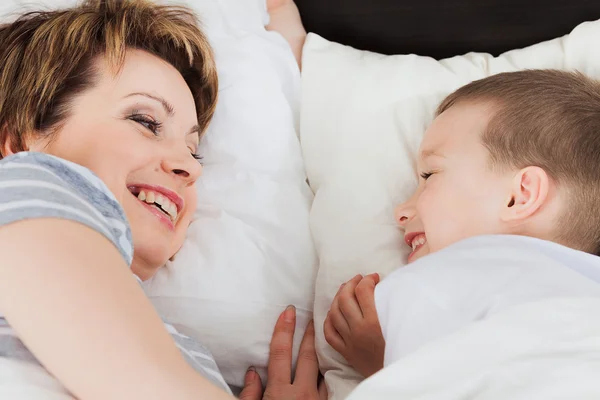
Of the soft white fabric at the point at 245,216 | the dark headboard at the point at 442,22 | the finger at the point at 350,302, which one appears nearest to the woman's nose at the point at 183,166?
the soft white fabric at the point at 245,216

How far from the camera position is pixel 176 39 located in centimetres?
131

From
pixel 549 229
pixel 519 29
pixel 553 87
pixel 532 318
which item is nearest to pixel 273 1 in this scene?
pixel 519 29

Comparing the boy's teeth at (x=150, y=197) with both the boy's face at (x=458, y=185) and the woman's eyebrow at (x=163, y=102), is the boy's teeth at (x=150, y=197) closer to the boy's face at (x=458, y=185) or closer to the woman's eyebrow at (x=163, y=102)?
the woman's eyebrow at (x=163, y=102)

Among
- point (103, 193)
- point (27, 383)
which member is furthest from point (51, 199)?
point (27, 383)

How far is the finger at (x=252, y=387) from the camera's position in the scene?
119 cm

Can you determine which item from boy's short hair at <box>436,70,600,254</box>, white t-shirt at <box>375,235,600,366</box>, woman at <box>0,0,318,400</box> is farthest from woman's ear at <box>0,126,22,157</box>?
boy's short hair at <box>436,70,600,254</box>

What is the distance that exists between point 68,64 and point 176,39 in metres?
0.24

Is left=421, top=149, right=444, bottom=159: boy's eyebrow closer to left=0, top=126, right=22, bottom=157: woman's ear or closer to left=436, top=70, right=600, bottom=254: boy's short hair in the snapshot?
left=436, top=70, right=600, bottom=254: boy's short hair

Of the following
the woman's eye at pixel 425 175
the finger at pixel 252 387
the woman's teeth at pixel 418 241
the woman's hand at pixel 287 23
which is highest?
the woman's hand at pixel 287 23

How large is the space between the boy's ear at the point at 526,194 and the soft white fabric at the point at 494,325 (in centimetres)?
8

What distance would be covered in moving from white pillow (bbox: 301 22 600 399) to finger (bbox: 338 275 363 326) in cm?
5

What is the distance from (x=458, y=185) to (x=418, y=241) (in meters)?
0.17

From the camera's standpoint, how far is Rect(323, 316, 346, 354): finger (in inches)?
46.4

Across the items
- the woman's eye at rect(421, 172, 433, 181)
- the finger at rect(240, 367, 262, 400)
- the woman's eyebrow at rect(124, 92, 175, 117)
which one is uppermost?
the woman's eyebrow at rect(124, 92, 175, 117)
